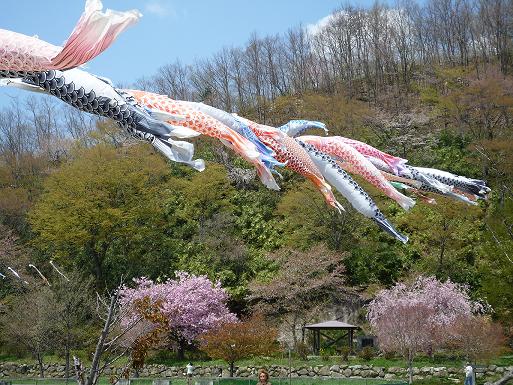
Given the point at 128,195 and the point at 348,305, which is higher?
the point at 128,195

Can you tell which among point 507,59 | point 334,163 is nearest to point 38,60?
point 334,163

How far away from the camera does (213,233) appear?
2909cm

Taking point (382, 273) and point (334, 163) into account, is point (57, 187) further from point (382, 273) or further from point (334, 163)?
point (334, 163)

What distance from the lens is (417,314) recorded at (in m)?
19.5

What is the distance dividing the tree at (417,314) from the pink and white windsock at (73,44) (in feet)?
54.0

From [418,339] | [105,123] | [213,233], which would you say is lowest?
[418,339]

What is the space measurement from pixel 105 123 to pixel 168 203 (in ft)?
23.0

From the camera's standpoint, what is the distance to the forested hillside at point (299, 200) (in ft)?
82.4

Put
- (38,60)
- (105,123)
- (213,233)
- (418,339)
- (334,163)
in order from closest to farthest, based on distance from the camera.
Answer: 1. (38,60)
2. (334,163)
3. (418,339)
4. (213,233)
5. (105,123)

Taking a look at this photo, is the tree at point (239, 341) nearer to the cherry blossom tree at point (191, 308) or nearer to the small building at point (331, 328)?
the small building at point (331, 328)

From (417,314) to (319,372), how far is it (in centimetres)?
334

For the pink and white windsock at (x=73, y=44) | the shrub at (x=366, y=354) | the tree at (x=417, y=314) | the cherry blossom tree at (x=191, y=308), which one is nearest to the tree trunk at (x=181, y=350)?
the cherry blossom tree at (x=191, y=308)

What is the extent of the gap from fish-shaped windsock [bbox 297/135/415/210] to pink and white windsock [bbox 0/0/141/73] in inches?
84.5

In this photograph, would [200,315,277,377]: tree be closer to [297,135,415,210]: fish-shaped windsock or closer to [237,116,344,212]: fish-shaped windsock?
[297,135,415,210]: fish-shaped windsock
